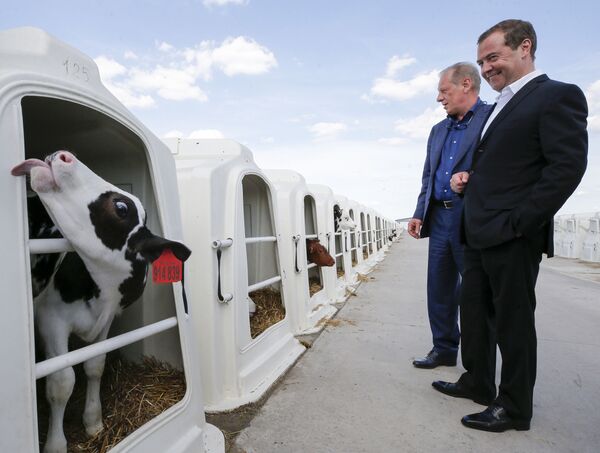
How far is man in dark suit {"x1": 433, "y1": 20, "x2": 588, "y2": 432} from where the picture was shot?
1.65 m

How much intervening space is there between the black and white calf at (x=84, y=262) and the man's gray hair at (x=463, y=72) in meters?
2.09

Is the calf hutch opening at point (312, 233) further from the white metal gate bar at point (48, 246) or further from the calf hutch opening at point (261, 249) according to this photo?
the white metal gate bar at point (48, 246)

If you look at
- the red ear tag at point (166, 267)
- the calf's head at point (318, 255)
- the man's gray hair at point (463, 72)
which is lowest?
the calf's head at point (318, 255)

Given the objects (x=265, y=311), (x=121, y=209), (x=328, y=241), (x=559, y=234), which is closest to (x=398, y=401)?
(x=265, y=311)

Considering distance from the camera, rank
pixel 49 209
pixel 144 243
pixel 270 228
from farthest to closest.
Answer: pixel 270 228
pixel 144 243
pixel 49 209

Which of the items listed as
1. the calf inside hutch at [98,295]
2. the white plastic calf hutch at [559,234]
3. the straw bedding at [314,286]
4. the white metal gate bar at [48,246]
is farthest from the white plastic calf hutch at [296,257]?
the white plastic calf hutch at [559,234]

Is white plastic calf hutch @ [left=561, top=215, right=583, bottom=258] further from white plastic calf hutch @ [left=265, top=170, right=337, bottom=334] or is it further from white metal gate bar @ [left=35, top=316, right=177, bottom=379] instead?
white metal gate bar @ [left=35, top=316, right=177, bottom=379]

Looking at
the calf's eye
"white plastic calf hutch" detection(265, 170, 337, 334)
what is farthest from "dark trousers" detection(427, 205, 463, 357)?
the calf's eye

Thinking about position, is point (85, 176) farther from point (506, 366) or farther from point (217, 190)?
point (506, 366)

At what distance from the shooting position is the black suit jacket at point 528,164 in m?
1.63

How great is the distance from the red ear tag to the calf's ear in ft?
0.13

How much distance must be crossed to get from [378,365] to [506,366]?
102 centimetres

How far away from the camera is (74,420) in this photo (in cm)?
158

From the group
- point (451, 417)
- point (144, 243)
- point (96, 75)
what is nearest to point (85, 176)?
point (144, 243)
